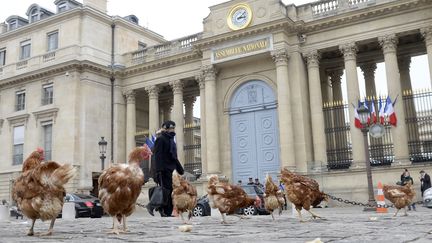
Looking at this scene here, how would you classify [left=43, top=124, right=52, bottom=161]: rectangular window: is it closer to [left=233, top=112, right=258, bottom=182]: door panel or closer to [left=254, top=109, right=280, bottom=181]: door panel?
[left=233, top=112, right=258, bottom=182]: door panel

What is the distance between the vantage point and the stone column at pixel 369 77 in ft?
96.6

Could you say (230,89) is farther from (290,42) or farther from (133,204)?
(133,204)

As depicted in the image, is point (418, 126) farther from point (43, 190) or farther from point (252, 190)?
point (43, 190)

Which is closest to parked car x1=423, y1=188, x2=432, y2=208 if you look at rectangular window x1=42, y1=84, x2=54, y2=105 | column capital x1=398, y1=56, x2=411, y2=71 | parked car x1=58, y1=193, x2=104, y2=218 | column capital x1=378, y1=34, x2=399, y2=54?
column capital x1=378, y1=34, x2=399, y2=54

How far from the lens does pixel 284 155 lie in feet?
82.2

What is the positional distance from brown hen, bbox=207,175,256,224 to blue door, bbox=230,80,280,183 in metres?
15.8

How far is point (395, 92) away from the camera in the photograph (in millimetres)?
23750

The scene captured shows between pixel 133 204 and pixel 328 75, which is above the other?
pixel 328 75

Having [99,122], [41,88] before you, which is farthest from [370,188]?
[41,88]

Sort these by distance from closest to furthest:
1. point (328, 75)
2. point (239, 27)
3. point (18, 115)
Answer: point (239, 27) < point (328, 75) < point (18, 115)

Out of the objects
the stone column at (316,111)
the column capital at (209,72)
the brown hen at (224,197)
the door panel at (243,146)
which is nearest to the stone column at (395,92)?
the stone column at (316,111)

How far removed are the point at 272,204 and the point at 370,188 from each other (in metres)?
7.60

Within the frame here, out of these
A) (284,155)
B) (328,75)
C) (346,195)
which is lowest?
(346,195)

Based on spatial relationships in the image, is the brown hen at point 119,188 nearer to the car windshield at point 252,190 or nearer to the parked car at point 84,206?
the car windshield at point 252,190
